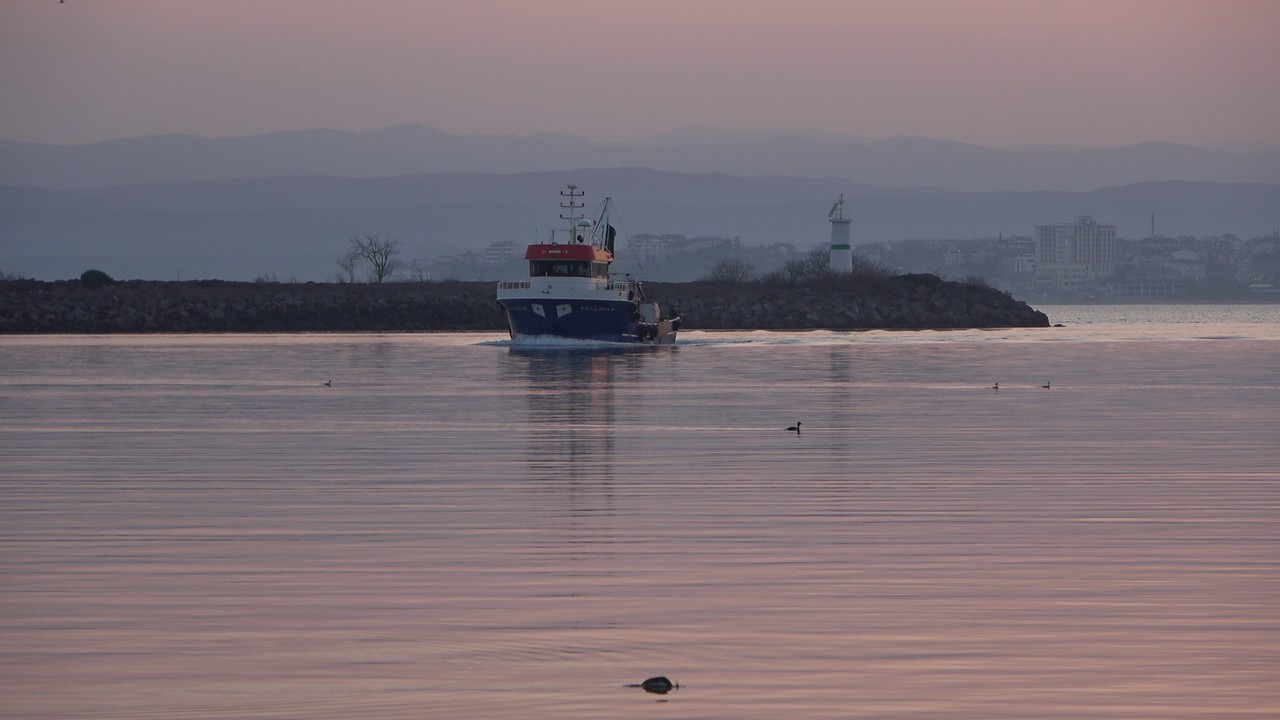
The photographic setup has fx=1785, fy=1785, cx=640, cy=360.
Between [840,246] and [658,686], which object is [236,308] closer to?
[840,246]

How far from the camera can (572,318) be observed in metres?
88.8

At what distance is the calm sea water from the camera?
11.5m

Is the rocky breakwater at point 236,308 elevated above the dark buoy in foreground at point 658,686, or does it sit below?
above

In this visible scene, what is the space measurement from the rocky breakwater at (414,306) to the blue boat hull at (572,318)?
37.2 metres

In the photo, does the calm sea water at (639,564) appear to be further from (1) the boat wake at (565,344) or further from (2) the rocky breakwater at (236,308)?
(2) the rocky breakwater at (236,308)

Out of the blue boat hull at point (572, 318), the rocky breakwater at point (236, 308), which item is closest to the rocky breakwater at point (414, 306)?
the rocky breakwater at point (236, 308)

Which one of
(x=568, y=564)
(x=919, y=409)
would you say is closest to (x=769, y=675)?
(x=568, y=564)

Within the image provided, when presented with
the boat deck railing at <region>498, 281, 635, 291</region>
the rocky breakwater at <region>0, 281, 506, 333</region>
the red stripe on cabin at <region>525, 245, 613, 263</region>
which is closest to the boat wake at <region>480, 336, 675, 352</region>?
the boat deck railing at <region>498, 281, 635, 291</region>

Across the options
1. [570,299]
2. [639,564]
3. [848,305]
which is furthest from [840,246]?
[639,564]

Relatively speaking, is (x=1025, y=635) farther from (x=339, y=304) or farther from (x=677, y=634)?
(x=339, y=304)

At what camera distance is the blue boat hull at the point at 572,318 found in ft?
289

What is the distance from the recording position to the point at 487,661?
1227 cm

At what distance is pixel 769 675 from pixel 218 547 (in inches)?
301

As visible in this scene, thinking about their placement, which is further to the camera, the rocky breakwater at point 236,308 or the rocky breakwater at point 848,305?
the rocky breakwater at point 848,305
